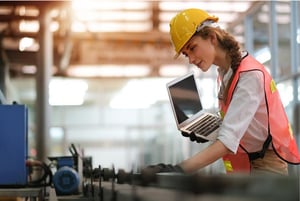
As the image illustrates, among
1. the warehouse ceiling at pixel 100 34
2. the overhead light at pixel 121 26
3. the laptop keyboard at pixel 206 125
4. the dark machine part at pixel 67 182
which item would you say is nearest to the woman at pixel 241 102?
the laptop keyboard at pixel 206 125

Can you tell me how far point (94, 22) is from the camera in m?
7.54

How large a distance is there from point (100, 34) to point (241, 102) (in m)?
6.15

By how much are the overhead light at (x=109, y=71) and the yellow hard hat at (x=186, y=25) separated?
22.3 feet

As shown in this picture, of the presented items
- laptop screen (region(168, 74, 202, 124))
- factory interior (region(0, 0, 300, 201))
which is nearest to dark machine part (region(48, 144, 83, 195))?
factory interior (region(0, 0, 300, 201))

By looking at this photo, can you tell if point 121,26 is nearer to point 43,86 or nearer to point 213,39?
point 43,86

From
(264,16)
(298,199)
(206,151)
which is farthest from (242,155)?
(264,16)

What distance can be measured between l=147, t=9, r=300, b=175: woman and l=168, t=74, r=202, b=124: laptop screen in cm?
21

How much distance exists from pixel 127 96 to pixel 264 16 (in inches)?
217

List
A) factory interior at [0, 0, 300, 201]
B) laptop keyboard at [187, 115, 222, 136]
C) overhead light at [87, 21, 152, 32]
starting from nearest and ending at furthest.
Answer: factory interior at [0, 0, 300, 201] < laptop keyboard at [187, 115, 222, 136] < overhead light at [87, 21, 152, 32]

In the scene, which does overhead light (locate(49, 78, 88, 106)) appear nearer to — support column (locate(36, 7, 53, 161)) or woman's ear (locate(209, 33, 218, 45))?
support column (locate(36, 7, 53, 161))

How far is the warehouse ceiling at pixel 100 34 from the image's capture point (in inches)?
279

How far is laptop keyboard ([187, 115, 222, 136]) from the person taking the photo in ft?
6.66

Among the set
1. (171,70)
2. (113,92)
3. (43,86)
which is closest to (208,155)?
(43,86)

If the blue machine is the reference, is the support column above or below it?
above
